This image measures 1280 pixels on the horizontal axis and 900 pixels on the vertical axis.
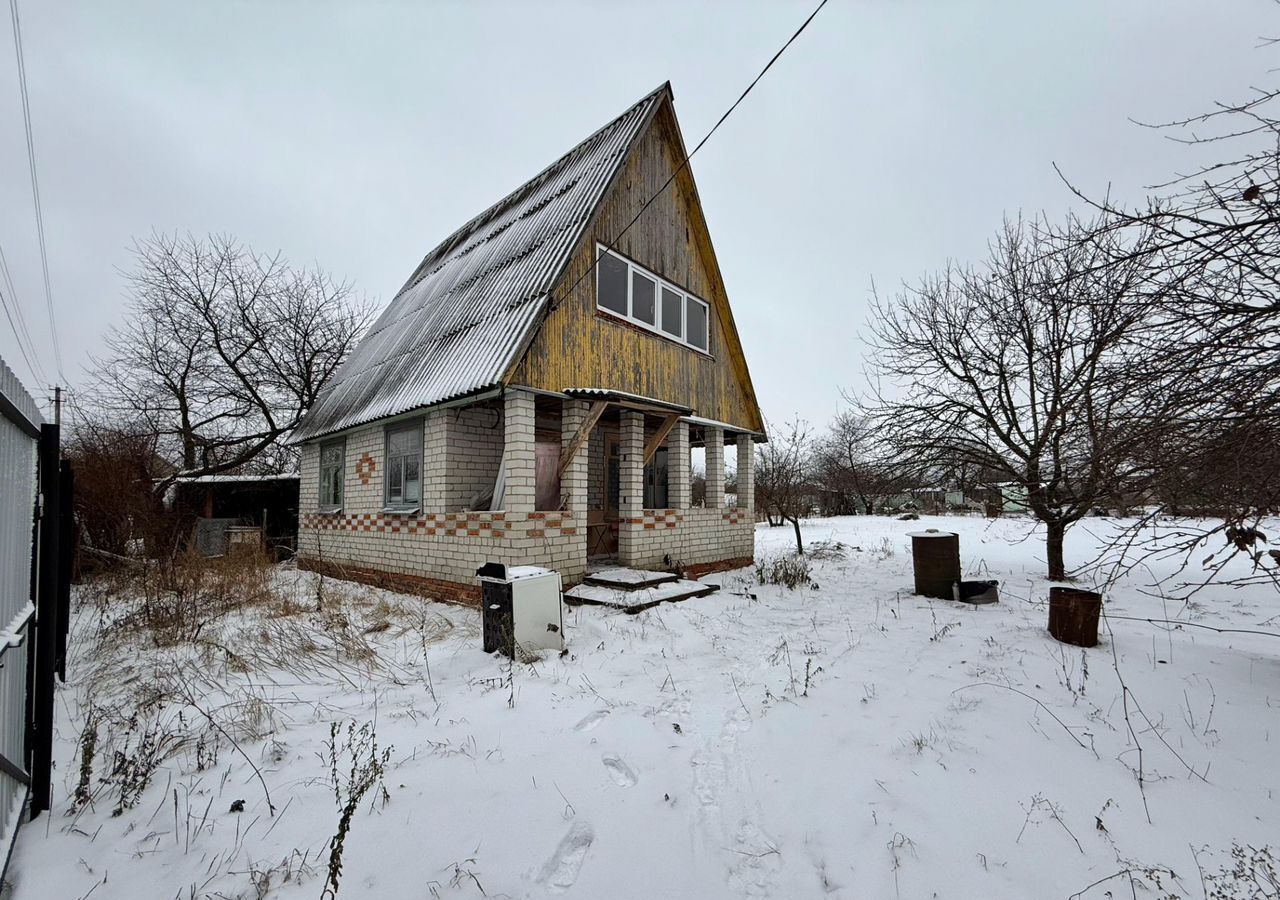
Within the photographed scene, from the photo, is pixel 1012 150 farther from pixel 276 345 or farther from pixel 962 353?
pixel 276 345

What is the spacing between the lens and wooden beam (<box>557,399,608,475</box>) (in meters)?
7.70

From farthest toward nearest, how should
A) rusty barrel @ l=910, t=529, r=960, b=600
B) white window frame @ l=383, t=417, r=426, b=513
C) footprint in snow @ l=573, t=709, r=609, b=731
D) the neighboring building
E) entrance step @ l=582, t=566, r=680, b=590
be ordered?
the neighboring building
white window frame @ l=383, t=417, r=426, b=513
rusty barrel @ l=910, t=529, r=960, b=600
entrance step @ l=582, t=566, r=680, b=590
footprint in snow @ l=573, t=709, r=609, b=731

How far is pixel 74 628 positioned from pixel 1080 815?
9445 millimetres

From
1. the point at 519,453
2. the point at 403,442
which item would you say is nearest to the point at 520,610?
the point at 519,453

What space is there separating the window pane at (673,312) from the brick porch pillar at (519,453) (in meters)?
3.97

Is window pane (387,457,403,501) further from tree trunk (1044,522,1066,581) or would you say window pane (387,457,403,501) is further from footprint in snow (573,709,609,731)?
tree trunk (1044,522,1066,581)

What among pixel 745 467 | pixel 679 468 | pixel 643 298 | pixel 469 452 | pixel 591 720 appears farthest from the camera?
pixel 745 467

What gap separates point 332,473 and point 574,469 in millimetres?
6822

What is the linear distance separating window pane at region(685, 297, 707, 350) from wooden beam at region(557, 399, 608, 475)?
380 cm

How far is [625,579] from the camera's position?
25.0ft

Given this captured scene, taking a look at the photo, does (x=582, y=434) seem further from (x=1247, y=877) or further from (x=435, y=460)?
(x=1247, y=877)

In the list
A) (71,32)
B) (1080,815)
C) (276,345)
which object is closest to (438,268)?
(71,32)

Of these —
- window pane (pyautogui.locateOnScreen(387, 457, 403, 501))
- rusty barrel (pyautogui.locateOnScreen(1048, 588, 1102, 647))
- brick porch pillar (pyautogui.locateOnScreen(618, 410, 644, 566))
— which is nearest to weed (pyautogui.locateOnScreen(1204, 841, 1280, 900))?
rusty barrel (pyautogui.locateOnScreen(1048, 588, 1102, 647))

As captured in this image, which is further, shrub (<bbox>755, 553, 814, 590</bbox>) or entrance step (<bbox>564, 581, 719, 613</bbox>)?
shrub (<bbox>755, 553, 814, 590</bbox>)
